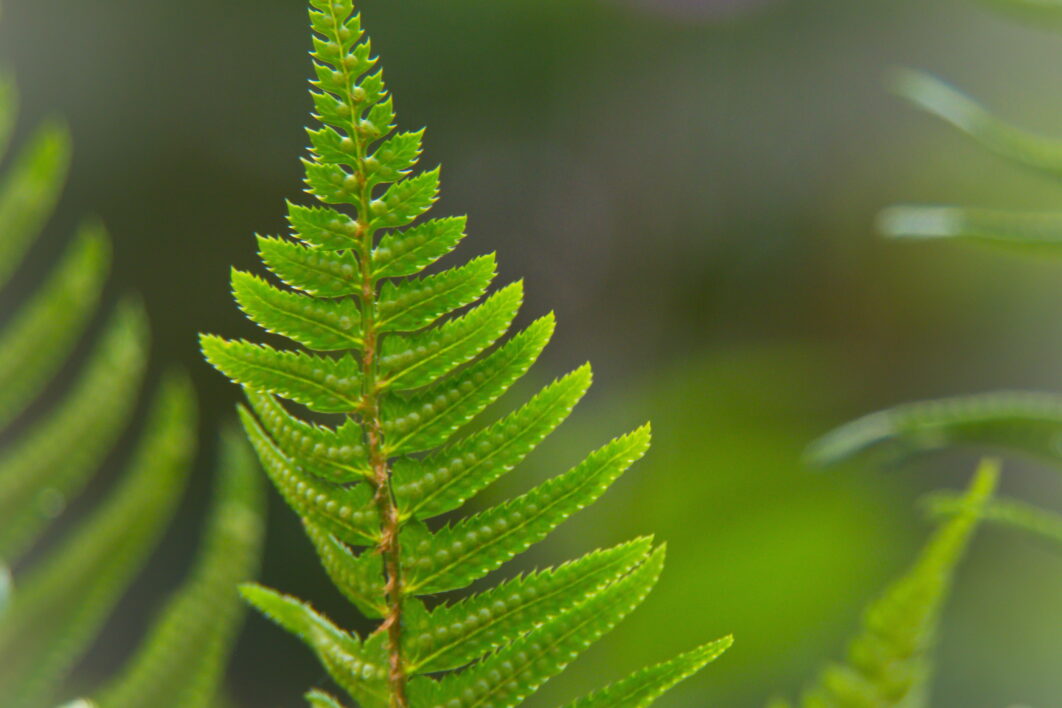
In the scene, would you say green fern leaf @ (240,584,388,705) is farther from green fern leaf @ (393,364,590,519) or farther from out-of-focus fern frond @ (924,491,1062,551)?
out-of-focus fern frond @ (924,491,1062,551)

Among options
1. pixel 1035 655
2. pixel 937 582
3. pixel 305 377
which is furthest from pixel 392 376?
pixel 1035 655

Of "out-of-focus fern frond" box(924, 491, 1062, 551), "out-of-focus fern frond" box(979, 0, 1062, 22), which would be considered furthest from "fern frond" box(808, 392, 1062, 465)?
"out-of-focus fern frond" box(979, 0, 1062, 22)

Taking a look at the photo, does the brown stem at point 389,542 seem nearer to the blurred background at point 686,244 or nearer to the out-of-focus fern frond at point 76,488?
the out-of-focus fern frond at point 76,488

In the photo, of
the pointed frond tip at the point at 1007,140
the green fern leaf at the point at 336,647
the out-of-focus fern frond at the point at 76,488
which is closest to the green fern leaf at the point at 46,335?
the out-of-focus fern frond at the point at 76,488

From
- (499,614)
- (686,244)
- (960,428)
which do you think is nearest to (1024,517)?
(960,428)

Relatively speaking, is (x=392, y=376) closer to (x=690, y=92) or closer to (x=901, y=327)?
(x=901, y=327)

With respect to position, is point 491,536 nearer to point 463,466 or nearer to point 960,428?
point 463,466
